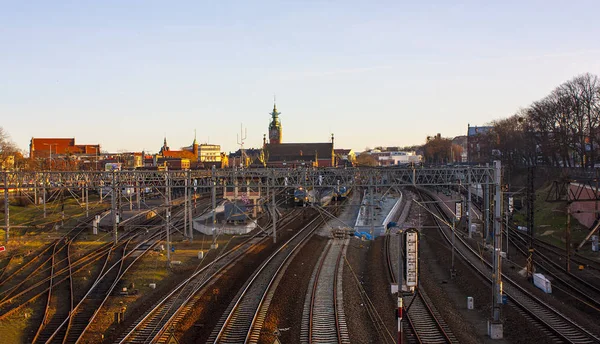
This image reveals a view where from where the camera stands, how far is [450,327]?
52.4 ft

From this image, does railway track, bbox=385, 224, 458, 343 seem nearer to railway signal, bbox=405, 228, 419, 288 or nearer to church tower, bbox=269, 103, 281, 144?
railway signal, bbox=405, 228, 419, 288

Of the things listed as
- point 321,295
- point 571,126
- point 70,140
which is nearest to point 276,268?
point 321,295

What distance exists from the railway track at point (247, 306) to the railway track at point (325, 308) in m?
1.63

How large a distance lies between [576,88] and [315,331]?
46.4 meters

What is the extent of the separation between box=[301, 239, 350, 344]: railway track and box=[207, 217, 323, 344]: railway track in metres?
1.63

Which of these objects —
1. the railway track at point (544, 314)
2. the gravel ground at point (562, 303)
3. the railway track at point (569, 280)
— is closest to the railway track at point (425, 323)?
the gravel ground at point (562, 303)

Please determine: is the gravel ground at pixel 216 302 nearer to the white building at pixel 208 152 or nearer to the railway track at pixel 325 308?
the railway track at pixel 325 308

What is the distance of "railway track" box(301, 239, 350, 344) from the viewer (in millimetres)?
15188

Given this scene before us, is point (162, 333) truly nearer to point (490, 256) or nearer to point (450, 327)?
point (450, 327)

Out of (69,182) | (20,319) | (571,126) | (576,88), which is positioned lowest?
(20,319)

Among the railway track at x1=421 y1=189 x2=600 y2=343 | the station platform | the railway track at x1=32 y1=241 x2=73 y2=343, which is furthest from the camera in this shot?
the station platform

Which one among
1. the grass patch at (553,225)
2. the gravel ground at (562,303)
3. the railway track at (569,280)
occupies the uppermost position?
→ the grass patch at (553,225)

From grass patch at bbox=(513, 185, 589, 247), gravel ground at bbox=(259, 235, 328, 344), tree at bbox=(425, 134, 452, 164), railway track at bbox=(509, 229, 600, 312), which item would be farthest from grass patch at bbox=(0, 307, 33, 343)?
tree at bbox=(425, 134, 452, 164)

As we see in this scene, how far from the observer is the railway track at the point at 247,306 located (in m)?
15.1
